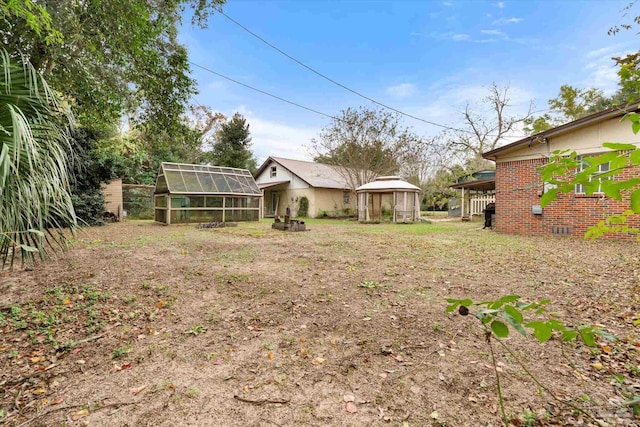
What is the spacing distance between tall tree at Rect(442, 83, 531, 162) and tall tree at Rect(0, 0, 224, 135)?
63.3 feet

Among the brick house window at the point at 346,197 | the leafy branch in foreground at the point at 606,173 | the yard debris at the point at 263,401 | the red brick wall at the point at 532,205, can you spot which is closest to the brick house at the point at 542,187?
the red brick wall at the point at 532,205

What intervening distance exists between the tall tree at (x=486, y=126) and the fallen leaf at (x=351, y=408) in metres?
22.3

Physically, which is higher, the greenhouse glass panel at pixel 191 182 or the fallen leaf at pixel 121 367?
the greenhouse glass panel at pixel 191 182

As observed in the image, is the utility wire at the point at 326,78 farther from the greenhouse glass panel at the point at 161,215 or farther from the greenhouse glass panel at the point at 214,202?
the greenhouse glass panel at the point at 161,215

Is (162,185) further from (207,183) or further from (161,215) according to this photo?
(207,183)

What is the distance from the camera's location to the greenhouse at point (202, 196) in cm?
1452

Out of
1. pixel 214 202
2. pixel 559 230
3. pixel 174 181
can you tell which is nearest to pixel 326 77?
pixel 214 202

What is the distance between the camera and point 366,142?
62.1 ft

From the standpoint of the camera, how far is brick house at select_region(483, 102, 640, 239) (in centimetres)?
822

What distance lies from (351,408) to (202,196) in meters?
14.7

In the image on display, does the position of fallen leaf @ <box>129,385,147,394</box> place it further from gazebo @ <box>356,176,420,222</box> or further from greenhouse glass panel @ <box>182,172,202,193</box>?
gazebo @ <box>356,176,420,222</box>

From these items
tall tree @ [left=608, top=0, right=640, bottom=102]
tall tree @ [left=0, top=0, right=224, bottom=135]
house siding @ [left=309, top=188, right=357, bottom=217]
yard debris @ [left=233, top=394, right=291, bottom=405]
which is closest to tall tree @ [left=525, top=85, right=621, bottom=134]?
house siding @ [left=309, top=188, right=357, bottom=217]

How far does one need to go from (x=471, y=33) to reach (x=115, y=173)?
57.9ft

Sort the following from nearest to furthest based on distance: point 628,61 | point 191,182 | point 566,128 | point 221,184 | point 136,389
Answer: point 136,389
point 628,61
point 566,128
point 191,182
point 221,184
